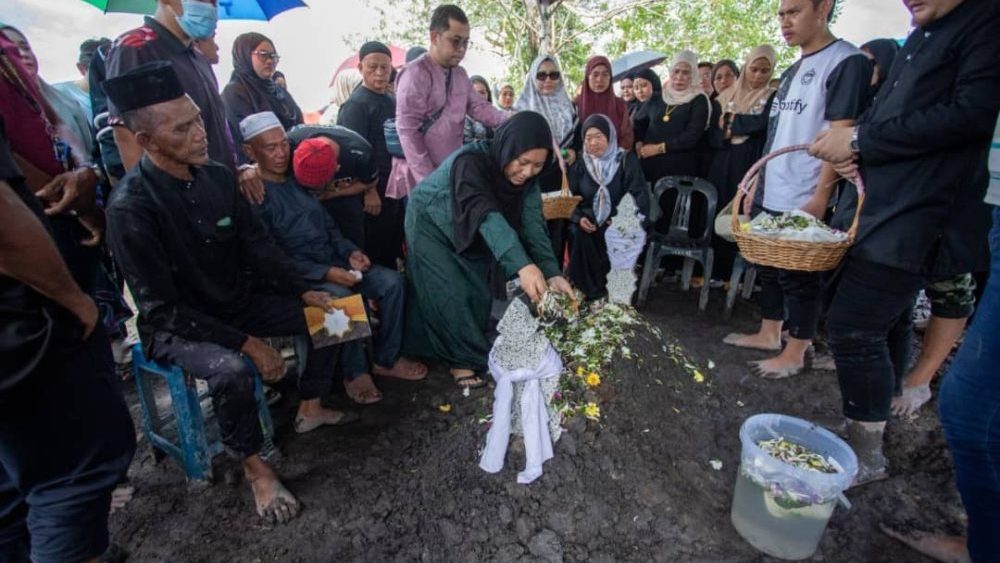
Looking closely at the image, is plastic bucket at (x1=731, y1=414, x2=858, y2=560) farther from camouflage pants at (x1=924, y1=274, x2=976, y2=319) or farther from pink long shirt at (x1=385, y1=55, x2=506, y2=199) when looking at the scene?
pink long shirt at (x1=385, y1=55, x2=506, y2=199)

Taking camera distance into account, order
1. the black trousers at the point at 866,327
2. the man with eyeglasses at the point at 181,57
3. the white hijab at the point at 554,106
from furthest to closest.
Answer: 1. the white hijab at the point at 554,106
2. the man with eyeglasses at the point at 181,57
3. the black trousers at the point at 866,327

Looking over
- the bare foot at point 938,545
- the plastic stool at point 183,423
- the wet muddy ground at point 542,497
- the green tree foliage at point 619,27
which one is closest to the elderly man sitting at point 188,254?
the plastic stool at point 183,423

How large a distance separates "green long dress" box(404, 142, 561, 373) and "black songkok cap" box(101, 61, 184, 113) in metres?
1.35

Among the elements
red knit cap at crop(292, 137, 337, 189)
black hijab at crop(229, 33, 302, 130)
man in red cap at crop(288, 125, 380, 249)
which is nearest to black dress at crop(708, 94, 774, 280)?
man in red cap at crop(288, 125, 380, 249)

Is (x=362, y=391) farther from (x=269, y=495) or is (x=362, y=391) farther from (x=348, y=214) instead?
(x=348, y=214)

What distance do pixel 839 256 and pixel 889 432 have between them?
1.13 metres

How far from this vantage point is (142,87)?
1981 mm

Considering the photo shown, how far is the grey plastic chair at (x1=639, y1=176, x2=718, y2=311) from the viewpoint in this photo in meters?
4.34

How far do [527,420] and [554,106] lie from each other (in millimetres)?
3322

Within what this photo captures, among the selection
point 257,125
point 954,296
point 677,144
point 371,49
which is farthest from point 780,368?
point 371,49

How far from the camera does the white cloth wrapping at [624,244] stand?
176 inches

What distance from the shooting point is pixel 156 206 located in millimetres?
2061

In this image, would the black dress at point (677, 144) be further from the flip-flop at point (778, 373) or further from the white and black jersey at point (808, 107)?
the flip-flop at point (778, 373)

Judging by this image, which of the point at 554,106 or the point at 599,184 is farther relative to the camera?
the point at 554,106
